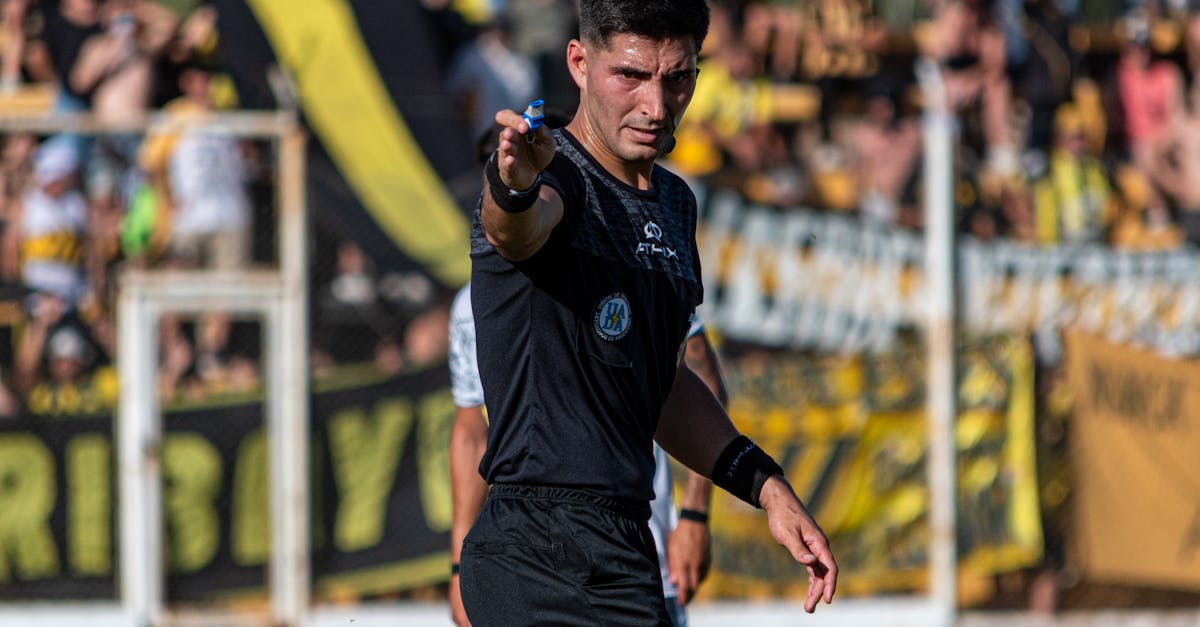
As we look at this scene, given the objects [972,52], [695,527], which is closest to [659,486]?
[695,527]

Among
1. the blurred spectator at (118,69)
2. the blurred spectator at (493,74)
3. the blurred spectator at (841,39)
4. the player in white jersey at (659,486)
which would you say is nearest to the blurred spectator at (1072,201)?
the blurred spectator at (841,39)

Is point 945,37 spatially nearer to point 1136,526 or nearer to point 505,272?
point 1136,526

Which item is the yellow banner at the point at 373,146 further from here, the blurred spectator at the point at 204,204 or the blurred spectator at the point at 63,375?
the blurred spectator at the point at 63,375

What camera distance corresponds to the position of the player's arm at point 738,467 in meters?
3.39

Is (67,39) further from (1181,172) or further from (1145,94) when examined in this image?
(1145,94)

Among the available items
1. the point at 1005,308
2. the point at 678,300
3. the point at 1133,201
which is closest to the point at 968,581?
the point at 1005,308

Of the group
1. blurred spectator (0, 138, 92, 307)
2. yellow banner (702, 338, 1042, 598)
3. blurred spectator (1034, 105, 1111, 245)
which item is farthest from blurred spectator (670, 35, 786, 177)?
blurred spectator (0, 138, 92, 307)

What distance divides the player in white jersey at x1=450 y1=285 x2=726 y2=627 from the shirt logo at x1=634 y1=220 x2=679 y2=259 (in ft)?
5.37

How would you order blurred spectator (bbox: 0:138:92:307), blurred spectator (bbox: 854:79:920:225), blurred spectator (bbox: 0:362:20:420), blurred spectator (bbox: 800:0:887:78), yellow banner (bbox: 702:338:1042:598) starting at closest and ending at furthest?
blurred spectator (bbox: 0:138:92:307) < blurred spectator (bbox: 0:362:20:420) < yellow banner (bbox: 702:338:1042:598) < blurred spectator (bbox: 854:79:920:225) < blurred spectator (bbox: 800:0:887:78)

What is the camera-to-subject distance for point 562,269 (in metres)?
3.27

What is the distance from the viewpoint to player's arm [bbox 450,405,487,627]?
16.4 ft

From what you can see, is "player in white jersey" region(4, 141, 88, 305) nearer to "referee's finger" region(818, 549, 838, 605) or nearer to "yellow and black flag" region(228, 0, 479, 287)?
"yellow and black flag" region(228, 0, 479, 287)

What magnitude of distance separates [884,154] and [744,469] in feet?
20.3

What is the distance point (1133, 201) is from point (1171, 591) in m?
2.51
